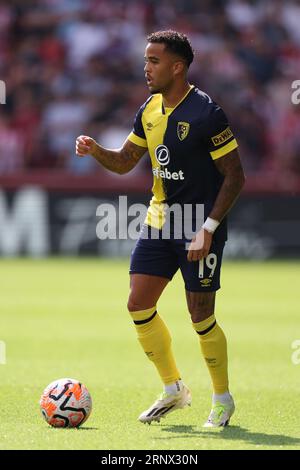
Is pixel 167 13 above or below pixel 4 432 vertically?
above

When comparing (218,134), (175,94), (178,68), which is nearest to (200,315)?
(218,134)

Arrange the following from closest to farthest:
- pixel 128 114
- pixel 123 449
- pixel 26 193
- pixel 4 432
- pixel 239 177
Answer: pixel 123 449 < pixel 4 432 < pixel 239 177 < pixel 26 193 < pixel 128 114

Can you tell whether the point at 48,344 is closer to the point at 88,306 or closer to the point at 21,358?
the point at 21,358

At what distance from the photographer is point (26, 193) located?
2161cm

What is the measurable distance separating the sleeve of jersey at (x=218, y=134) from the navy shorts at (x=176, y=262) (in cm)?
65

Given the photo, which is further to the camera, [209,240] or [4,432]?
[209,240]

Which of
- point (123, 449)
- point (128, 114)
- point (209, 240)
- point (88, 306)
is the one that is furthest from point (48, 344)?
point (128, 114)

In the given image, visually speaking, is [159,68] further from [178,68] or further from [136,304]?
[136,304]

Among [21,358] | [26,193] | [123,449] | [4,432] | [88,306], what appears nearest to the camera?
[123,449]

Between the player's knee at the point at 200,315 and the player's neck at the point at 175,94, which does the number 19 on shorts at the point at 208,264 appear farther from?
the player's neck at the point at 175,94

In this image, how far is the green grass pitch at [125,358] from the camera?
6.83 metres

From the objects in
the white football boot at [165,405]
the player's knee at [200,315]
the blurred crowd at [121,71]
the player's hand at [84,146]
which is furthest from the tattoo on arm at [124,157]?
the blurred crowd at [121,71]

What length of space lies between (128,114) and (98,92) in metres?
1.09

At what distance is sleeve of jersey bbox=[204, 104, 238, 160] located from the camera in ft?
23.6
